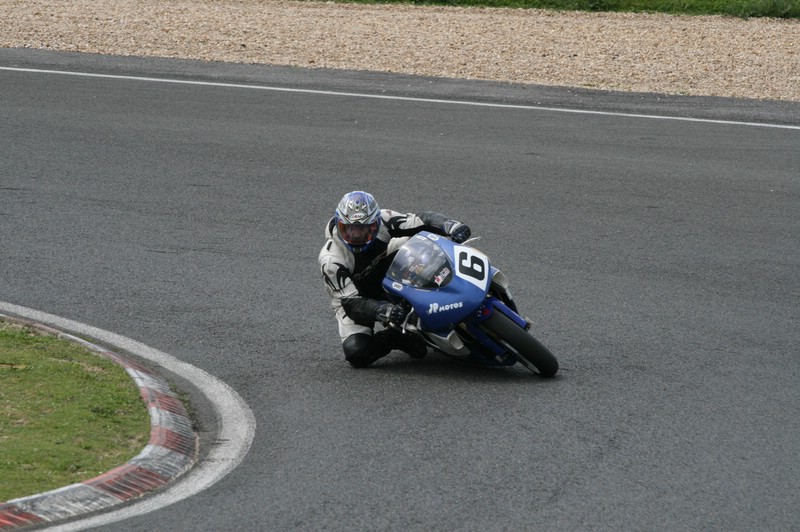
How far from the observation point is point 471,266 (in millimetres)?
8172

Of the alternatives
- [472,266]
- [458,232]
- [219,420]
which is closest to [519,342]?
[472,266]

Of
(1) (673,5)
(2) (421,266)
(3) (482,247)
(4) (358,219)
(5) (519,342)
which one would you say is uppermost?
(4) (358,219)

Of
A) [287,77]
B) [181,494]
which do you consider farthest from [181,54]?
[181,494]

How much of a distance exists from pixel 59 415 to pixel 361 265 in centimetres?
261

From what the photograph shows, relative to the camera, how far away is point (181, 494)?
6.21m

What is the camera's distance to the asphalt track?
6.36m

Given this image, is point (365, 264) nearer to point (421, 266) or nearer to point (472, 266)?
point (421, 266)

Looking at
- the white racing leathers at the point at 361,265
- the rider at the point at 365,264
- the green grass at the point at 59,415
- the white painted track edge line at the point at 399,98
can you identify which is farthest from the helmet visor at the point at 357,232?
the white painted track edge line at the point at 399,98

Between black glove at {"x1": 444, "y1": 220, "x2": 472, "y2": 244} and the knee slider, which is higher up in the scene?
black glove at {"x1": 444, "y1": 220, "x2": 472, "y2": 244}

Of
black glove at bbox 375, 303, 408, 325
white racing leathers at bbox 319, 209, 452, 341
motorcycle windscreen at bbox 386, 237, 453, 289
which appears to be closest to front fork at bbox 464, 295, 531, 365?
motorcycle windscreen at bbox 386, 237, 453, 289

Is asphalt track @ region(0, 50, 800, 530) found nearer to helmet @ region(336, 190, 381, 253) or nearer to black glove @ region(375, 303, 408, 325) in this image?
black glove @ region(375, 303, 408, 325)

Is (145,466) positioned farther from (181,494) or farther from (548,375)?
(548,375)

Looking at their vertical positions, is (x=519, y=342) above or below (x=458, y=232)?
below

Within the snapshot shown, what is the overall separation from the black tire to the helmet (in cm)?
111
